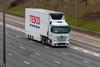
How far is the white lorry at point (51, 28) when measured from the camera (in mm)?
57500

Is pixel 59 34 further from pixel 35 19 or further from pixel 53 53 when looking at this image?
pixel 35 19

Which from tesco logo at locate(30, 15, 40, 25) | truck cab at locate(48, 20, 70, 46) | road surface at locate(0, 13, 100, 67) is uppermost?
tesco logo at locate(30, 15, 40, 25)

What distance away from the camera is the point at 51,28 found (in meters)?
57.9

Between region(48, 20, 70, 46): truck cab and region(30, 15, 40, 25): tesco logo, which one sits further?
region(30, 15, 40, 25): tesco logo

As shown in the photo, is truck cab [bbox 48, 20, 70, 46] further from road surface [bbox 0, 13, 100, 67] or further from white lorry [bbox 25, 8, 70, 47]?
road surface [bbox 0, 13, 100, 67]

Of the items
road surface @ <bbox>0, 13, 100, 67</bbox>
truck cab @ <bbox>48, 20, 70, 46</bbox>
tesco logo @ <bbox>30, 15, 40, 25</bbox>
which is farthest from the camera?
tesco logo @ <bbox>30, 15, 40, 25</bbox>

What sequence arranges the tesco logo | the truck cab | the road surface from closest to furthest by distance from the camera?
the road surface, the truck cab, the tesco logo

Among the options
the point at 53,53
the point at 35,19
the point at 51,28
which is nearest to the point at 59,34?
the point at 51,28

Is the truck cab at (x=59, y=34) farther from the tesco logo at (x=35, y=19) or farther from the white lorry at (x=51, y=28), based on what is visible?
the tesco logo at (x=35, y=19)

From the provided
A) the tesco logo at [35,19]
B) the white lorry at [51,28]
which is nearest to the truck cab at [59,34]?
the white lorry at [51,28]

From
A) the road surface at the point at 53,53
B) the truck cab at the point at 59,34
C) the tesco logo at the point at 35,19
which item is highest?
the tesco logo at the point at 35,19

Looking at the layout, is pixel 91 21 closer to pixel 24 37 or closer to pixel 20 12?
pixel 24 37

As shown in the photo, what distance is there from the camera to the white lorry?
57.5m

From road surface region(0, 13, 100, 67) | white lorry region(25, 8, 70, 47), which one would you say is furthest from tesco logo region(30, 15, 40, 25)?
road surface region(0, 13, 100, 67)
